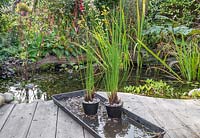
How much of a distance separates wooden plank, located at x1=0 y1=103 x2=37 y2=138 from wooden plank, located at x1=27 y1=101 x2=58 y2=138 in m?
0.05

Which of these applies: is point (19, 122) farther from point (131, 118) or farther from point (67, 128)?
point (131, 118)

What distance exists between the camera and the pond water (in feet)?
11.7

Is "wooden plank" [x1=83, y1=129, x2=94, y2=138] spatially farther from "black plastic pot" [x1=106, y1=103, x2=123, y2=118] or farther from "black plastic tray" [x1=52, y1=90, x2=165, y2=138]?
"black plastic pot" [x1=106, y1=103, x2=123, y2=118]

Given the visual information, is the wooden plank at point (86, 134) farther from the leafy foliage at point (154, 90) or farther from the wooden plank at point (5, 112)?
the leafy foliage at point (154, 90)

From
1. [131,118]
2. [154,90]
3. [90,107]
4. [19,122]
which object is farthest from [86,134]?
[154,90]

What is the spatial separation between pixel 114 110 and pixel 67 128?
393 mm

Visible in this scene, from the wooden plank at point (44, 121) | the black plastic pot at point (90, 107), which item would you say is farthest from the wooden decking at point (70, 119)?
the black plastic pot at point (90, 107)

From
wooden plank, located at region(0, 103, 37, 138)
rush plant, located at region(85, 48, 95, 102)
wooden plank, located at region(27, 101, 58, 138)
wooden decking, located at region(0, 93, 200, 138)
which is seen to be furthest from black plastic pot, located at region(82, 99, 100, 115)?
wooden plank, located at region(0, 103, 37, 138)

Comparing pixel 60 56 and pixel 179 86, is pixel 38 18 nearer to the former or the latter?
pixel 60 56

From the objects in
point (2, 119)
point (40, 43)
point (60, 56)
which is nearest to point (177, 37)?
point (60, 56)

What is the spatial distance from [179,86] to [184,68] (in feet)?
1.07

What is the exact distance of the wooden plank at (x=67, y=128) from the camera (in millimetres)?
2109

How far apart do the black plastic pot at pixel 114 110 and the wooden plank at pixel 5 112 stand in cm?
85

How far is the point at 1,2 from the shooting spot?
4391 millimetres
